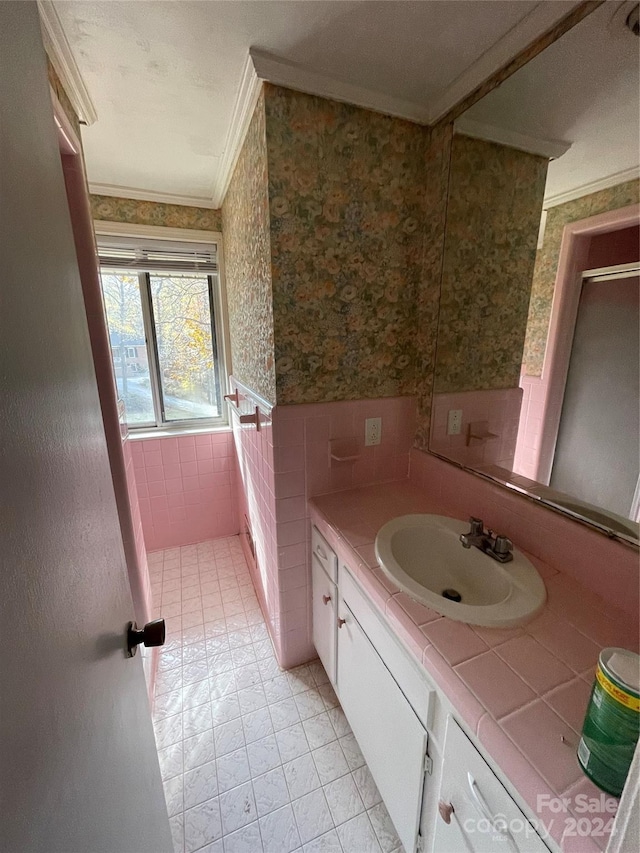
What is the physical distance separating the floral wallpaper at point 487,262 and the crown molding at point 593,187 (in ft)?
0.16

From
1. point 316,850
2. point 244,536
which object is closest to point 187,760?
point 316,850

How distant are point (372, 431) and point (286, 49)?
1.27 metres

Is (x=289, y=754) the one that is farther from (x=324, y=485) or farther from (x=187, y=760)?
(x=324, y=485)

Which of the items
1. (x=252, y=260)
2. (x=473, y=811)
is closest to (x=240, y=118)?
(x=252, y=260)

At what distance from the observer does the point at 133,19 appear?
2.97ft

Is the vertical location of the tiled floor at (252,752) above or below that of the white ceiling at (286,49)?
below

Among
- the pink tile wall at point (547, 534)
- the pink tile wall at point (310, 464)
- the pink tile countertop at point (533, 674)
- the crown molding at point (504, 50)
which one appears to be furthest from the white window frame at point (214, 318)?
the pink tile countertop at point (533, 674)

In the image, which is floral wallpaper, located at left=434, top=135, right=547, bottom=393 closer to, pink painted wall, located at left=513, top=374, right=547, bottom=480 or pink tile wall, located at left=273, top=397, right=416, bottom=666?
pink painted wall, located at left=513, top=374, right=547, bottom=480

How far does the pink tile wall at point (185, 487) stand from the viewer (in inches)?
92.8

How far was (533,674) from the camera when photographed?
67cm

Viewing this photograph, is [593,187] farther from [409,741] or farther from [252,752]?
[252,752]

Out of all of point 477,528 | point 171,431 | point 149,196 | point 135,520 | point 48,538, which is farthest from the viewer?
point 171,431

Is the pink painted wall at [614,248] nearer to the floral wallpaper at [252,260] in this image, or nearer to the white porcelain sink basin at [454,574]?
the white porcelain sink basin at [454,574]

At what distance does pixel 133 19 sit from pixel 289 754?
2.42 metres
